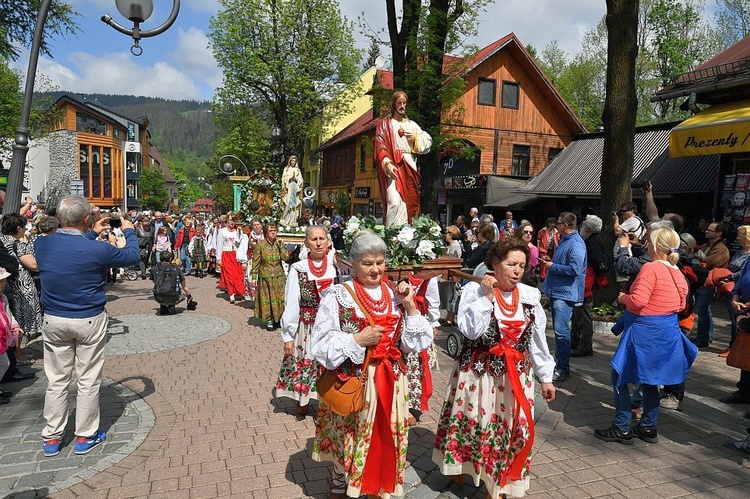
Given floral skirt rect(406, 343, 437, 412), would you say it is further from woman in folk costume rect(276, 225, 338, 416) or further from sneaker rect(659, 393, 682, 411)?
sneaker rect(659, 393, 682, 411)

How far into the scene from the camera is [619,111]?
28.9 feet

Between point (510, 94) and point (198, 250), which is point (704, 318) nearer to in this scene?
point (198, 250)

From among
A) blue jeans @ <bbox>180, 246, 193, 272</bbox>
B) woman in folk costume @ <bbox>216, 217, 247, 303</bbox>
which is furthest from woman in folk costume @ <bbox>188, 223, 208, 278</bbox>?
woman in folk costume @ <bbox>216, 217, 247, 303</bbox>

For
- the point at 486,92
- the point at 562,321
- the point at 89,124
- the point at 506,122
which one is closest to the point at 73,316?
the point at 562,321

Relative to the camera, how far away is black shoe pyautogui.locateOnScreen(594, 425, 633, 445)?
4.44m

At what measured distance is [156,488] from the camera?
12.1ft

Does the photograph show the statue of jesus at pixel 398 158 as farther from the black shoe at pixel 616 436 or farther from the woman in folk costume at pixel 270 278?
the woman in folk costume at pixel 270 278

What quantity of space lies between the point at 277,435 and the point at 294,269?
166cm

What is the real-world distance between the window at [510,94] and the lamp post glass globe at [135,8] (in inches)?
808

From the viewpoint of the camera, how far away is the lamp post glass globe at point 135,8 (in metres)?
5.89

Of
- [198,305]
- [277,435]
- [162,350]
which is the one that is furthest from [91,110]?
[277,435]

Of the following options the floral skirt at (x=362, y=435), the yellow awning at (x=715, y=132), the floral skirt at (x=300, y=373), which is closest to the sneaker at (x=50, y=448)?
the floral skirt at (x=300, y=373)

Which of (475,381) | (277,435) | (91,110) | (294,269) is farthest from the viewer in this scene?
(91,110)

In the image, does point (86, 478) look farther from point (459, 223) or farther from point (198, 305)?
point (459, 223)
